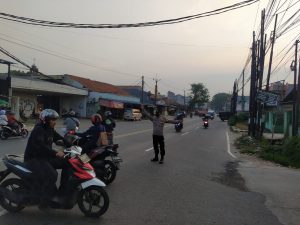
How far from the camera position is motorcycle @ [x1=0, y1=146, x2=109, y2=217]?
6566 millimetres

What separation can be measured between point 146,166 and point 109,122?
1.88m

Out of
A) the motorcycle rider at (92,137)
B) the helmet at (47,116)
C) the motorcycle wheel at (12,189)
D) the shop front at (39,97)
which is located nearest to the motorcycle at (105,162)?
the motorcycle rider at (92,137)

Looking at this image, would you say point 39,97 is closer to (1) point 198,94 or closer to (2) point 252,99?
(2) point 252,99

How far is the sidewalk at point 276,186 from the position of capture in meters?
7.81

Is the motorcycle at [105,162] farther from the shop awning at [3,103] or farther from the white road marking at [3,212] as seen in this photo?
the shop awning at [3,103]

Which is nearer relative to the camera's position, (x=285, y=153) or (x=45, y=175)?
(x=45, y=175)

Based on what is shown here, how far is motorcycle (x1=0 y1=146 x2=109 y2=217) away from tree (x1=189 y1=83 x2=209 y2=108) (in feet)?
527

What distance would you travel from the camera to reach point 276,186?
10.8m

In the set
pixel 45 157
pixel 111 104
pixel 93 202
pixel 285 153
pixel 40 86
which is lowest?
pixel 285 153

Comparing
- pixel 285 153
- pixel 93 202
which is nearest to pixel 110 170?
pixel 93 202

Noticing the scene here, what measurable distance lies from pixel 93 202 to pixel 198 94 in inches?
6425

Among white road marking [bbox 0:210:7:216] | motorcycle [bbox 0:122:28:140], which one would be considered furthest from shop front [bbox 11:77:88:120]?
white road marking [bbox 0:210:7:216]

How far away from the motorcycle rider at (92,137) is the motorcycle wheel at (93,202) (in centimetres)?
264

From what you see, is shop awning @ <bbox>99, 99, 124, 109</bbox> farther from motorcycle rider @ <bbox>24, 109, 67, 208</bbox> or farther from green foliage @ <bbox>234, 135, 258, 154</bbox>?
motorcycle rider @ <bbox>24, 109, 67, 208</bbox>
